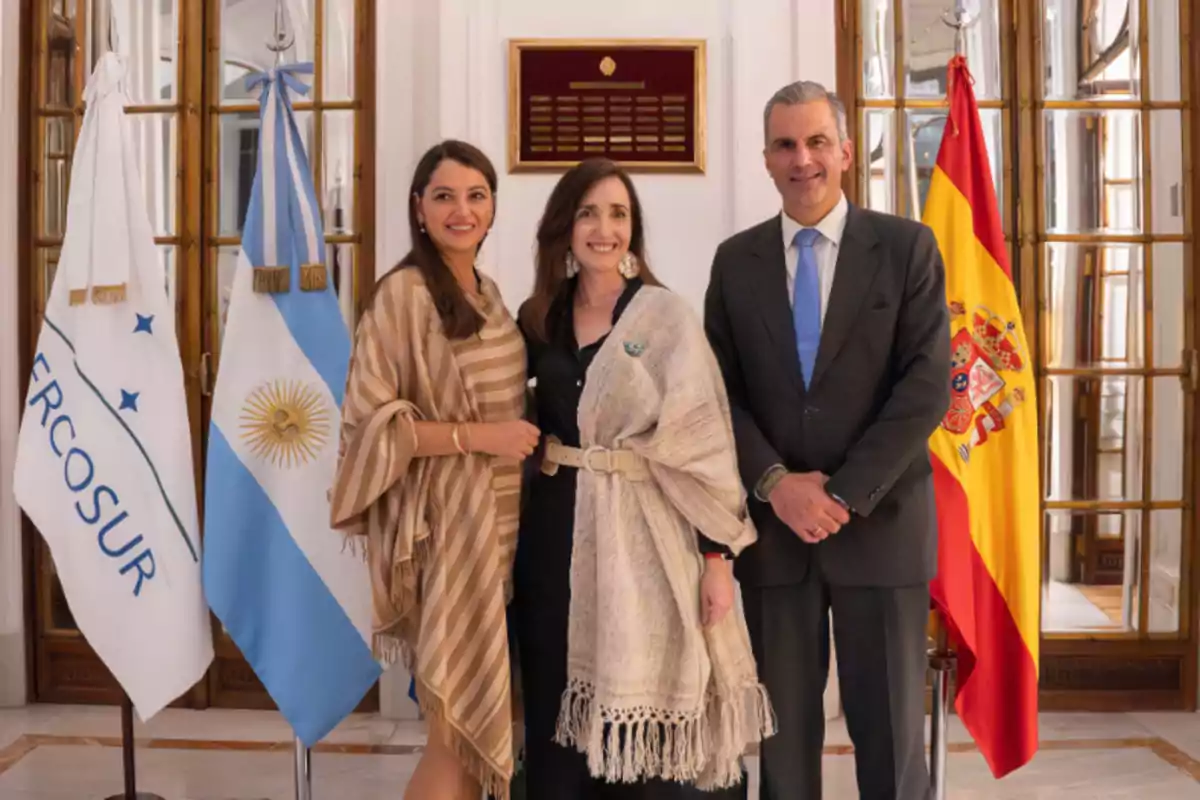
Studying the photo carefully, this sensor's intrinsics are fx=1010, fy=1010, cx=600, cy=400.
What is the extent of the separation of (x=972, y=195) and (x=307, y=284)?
1735 millimetres

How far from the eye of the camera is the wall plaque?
3.11 m

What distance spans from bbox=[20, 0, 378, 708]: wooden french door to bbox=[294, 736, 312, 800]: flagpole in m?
0.82

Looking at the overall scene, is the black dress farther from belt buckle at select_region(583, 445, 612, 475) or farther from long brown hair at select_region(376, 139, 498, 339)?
long brown hair at select_region(376, 139, 498, 339)

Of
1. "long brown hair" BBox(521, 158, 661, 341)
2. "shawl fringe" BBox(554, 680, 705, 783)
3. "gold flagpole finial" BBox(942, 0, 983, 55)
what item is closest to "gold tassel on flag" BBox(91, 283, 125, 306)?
"long brown hair" BBox(521, 158, 661, 341)

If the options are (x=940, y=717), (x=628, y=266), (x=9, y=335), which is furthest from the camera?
(x=9, y=335)

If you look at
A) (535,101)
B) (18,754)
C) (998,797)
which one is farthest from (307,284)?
(998,797)

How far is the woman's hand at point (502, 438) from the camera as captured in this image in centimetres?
181

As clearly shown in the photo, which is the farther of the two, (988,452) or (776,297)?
(988,452)

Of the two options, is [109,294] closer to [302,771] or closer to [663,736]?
[302,771]

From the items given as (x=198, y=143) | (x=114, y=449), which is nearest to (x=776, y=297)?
(x=114, y=449)

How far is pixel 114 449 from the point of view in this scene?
2.49m

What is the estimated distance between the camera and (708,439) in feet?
5.96

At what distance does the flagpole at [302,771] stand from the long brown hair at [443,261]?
4.14 feet

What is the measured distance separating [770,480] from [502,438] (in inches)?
20.0
